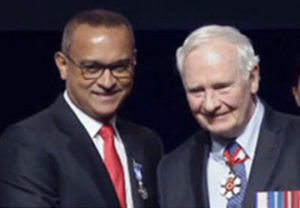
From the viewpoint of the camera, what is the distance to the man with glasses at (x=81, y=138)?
9.52 feet

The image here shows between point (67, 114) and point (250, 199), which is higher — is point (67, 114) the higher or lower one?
the higher one

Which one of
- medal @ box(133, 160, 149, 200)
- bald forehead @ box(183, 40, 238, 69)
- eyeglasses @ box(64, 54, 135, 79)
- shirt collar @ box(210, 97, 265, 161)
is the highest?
bald forehead @ box(183, 40, 238, 69)

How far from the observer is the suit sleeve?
2.88m

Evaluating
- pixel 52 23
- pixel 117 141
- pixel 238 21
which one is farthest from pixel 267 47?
pixel 117 141

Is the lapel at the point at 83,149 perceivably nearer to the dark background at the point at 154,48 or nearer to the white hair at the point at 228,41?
the white hair at the point at 228,41

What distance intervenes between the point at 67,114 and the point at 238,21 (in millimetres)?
1253

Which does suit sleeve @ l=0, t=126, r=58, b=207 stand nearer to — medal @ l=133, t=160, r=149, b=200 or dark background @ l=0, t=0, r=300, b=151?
medal @ l=133, t=160, r=149, b=200

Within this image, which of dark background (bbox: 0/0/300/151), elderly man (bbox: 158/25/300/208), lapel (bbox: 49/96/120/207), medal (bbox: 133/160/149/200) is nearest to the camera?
elderly man (bbox: 158/25/300/208)

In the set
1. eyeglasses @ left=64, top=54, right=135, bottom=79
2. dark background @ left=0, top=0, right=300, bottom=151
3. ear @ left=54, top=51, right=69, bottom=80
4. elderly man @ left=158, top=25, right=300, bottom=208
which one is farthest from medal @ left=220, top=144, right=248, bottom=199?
dark background @ left=0, top=0, right=300, bottom=151

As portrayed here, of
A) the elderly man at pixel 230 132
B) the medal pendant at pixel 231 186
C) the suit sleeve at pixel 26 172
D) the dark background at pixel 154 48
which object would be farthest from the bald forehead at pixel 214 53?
the dark background at pixel 154 48

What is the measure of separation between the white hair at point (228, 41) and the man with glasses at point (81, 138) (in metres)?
0.15

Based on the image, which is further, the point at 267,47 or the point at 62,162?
the point at 267,47

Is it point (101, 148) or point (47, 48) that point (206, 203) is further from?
point (47, 48)

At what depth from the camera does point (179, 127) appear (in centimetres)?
441
